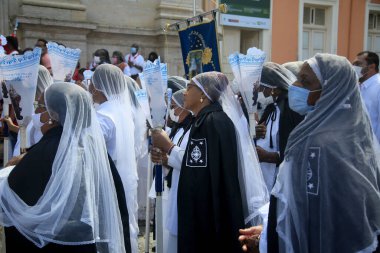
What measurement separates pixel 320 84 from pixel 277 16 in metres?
13.1

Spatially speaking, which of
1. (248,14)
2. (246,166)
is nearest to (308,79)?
(246,166)

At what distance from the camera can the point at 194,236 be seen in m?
3.05

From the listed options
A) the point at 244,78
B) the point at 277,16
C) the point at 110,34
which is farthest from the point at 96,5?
the point at 244,78

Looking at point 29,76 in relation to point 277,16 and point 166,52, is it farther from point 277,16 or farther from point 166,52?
point 277,16

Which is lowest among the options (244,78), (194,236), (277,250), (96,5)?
(194,236)

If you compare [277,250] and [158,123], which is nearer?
[277,250]

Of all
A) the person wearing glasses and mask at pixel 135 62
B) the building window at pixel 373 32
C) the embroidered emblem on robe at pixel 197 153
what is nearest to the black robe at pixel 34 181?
the embroidered emblem on robe at pixel 197 153

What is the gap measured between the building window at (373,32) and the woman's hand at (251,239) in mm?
16479

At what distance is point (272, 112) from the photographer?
13.5 ft

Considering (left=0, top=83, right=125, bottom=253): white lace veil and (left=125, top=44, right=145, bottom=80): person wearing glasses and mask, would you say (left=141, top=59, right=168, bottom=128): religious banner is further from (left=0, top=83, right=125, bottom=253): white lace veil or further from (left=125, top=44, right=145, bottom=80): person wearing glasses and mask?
(left=125, top=44, right=145, bottom=80): person wearing glasses and mask

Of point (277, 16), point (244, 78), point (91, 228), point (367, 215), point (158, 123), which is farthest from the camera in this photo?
point (277, 16)

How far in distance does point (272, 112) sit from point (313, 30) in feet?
42.6

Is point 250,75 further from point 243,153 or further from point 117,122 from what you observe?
point 117,122

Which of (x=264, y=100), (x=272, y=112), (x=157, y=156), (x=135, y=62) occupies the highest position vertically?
(x=135, y=62)
